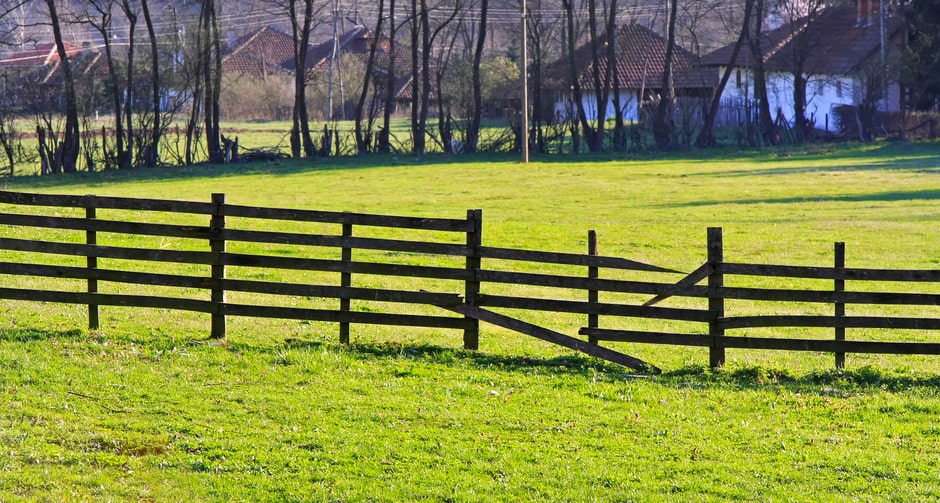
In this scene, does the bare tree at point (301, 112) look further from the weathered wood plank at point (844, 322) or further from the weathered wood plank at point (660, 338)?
the weathered wood plank at point (844, 322)

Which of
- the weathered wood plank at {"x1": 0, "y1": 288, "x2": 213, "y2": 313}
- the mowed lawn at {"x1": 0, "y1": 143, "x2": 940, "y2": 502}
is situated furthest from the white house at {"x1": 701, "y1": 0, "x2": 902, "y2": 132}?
the weathered wood plank at {"x1": 0, "y1": 288, "x2": 213, "y2": 313}

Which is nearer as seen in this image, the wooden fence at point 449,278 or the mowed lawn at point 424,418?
the mowed lawn at point 424,418

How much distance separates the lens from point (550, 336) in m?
10.5

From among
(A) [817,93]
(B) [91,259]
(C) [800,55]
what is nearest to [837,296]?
(B) [91,259]

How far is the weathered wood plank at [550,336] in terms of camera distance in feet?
34.3

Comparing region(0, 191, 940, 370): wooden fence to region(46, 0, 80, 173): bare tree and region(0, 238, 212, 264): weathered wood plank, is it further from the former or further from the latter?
region(46, 0, 80, 173): bare tree

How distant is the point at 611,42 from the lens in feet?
192

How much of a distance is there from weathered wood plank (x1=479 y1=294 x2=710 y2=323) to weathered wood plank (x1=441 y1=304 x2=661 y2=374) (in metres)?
0.13

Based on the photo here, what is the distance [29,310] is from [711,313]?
7.71 meters

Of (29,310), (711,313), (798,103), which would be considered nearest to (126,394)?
(29,310)

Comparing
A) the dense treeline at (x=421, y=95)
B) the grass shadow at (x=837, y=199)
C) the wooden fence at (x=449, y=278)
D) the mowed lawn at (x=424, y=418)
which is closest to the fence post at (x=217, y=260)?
the wooden fence at (x=449, y=278)

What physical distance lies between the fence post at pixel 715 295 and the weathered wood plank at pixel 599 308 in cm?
10

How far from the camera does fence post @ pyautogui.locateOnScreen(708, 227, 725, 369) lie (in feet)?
33.4

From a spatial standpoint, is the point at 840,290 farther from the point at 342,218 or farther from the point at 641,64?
the point at 641,64
